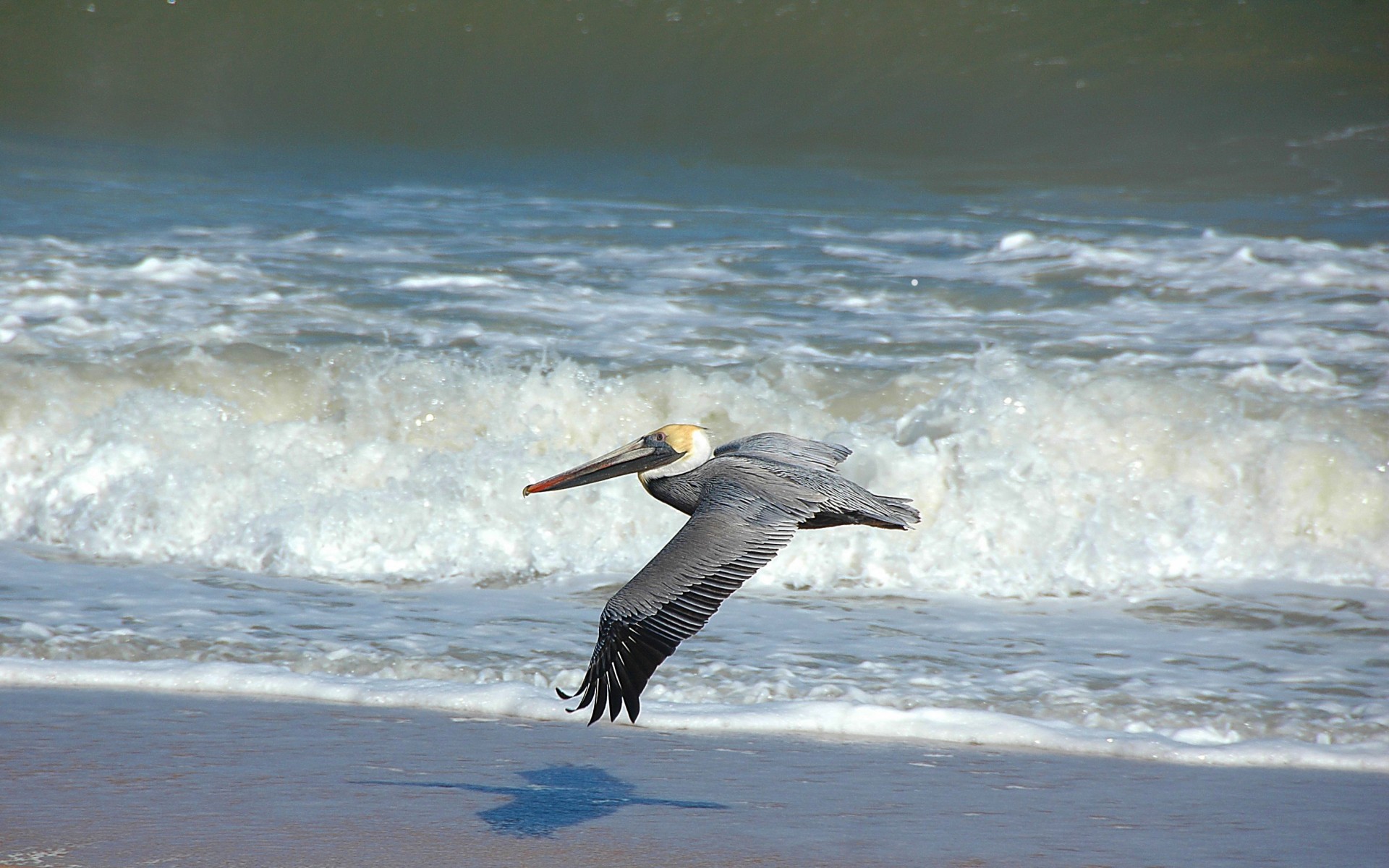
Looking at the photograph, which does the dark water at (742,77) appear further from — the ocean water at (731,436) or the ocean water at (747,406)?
the ocean water at (731,436)

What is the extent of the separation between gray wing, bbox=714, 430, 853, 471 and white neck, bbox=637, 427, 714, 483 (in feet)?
0.19

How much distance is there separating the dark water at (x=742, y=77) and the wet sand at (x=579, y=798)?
39.3ft

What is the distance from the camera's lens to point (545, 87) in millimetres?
18375

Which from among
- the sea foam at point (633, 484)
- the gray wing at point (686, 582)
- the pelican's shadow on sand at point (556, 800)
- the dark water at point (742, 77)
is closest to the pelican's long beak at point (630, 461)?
the gray wing at point (686, 582)

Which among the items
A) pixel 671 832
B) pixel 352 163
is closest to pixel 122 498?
pixel 671 832

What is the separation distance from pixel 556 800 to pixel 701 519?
0.84 metres

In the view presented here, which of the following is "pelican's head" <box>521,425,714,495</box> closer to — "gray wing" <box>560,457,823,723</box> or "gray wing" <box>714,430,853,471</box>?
"gray wing" <box>714,430,853,471</box>

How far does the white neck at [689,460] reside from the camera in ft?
15.2

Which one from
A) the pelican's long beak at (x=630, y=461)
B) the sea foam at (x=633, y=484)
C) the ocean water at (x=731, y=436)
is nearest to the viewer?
the pelican's long beak at (x=630, y=461)

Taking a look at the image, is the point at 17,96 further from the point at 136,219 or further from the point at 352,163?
the point at 136,219

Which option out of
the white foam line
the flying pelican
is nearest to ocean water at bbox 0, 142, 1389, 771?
the white foam line

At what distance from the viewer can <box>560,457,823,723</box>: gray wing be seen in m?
3.20

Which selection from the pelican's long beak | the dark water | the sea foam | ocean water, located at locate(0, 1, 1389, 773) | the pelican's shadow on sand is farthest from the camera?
the dark water

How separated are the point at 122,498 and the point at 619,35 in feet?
44.2
